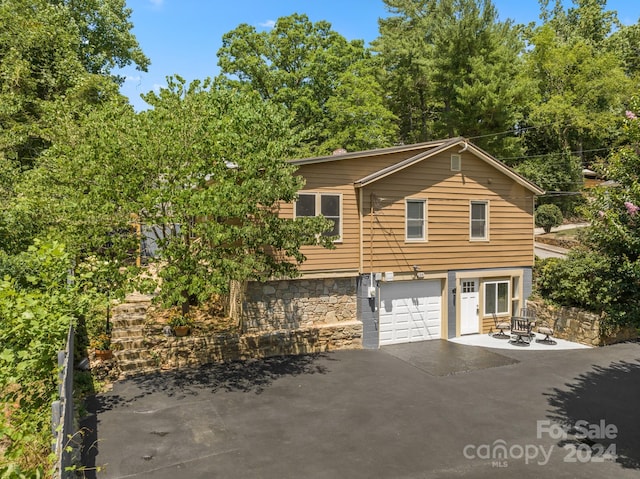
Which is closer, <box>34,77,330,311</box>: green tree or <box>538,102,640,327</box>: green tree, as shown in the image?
<box>538,102,640,327</box>: green tree

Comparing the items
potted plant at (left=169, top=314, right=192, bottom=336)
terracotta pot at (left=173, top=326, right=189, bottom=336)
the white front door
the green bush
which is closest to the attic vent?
the white front door

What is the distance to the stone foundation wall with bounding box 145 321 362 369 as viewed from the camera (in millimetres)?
12107

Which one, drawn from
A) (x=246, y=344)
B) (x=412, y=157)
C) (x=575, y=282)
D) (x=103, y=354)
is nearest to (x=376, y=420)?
(x=246, y=344)

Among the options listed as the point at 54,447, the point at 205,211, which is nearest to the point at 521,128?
the point at 205,211

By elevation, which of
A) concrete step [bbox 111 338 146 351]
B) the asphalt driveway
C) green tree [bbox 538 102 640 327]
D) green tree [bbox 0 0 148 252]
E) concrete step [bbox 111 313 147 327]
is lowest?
the asphalt driveway

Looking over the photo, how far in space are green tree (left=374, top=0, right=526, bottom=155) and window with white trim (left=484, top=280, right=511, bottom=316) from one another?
16530 millimetres

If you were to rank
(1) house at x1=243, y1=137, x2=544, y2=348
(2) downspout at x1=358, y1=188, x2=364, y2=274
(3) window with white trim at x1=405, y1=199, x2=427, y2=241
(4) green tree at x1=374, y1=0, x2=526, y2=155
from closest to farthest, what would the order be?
(1) house at x1=243, y1=137, x2=544, y2=348 < (2) downspout at x1=358, y1=188, x2=364, y2=274 < (3) window with white trim at x1=405, y1=199, x2=427, y2=241 < (4) green tree at x1=374, y1=0, x2=526, y2=155

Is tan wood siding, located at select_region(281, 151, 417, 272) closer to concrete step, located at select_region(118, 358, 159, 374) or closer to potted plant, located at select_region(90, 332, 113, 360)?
concrete step, located at select_region(118, 358, 159, 374)

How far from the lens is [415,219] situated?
50.4ft

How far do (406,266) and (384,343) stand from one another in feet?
9.12

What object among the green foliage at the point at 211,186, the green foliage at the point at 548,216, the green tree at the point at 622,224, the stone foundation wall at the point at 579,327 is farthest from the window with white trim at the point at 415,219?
the green foliage at the point at 548,216

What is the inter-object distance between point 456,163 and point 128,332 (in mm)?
12313

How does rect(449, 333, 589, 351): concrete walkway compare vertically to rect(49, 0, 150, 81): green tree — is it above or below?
below

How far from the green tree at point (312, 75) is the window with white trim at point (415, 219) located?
44.6 ft
